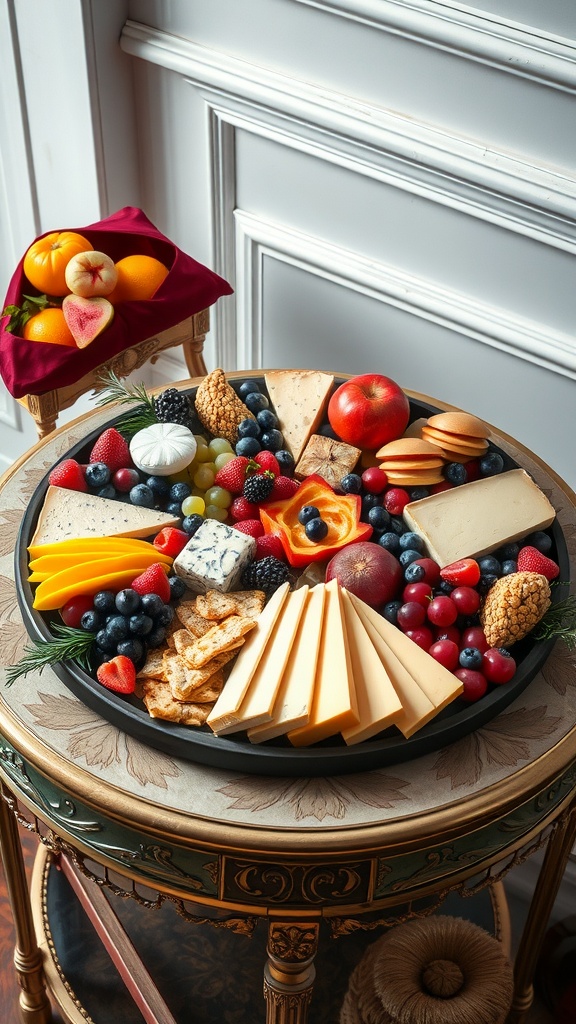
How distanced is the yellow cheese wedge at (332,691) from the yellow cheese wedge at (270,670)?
1.5 inches

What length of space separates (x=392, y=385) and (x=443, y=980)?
2.76ft

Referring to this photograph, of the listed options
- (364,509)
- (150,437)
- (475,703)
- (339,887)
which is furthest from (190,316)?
(339,887)

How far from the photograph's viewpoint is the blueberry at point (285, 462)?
1361 millimetres

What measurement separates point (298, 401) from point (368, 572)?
37 centimetres

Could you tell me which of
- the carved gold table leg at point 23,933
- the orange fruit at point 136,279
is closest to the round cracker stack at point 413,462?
the orange fruit at point 136,279

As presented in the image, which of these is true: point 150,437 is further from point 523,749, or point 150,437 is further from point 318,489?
point 523,749

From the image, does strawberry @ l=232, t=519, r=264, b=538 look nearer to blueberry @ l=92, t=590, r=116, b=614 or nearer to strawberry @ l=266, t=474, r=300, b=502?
strawberry @ l=266, t=474, r=300, b=502

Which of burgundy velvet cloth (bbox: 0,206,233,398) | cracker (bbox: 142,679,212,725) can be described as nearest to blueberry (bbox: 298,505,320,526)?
cracker (bbox: 142,679,212,725)

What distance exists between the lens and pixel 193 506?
1283 mm

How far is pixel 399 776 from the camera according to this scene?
1.04 m

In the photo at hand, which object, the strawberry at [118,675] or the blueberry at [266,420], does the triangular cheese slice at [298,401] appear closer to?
the blueberry at [266,420]

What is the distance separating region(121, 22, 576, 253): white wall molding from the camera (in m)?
1.46

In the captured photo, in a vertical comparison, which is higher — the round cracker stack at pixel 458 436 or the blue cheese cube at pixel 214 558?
the round cracker stack at pixel 458 436

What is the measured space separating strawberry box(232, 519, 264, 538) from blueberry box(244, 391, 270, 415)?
0.23 m
